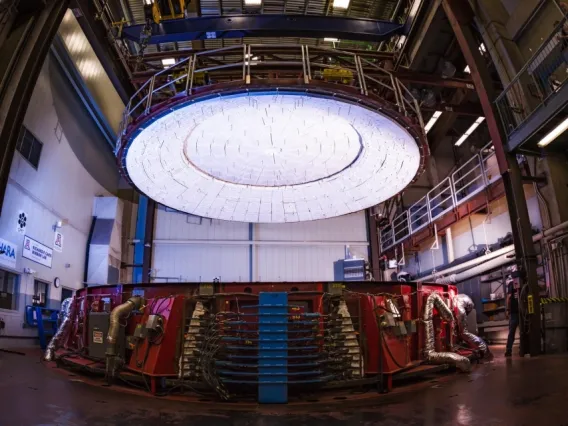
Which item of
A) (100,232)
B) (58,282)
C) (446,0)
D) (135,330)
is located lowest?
(135,330)

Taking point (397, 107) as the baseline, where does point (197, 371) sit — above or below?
below

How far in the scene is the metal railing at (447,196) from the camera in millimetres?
11851

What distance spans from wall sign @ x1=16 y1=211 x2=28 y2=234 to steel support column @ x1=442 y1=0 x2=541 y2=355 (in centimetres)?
1153

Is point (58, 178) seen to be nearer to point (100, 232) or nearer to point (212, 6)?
point (100, 232)

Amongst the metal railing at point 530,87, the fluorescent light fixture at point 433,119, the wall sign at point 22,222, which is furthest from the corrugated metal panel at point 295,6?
the wall sign at point 22,222

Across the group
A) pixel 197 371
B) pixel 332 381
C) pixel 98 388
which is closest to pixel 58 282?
pixel 98 388

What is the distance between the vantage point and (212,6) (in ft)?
43.5

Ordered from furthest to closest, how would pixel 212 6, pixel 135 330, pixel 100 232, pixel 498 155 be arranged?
pixel 100 232, pixel 212 6, pixel 498 155, pixel 135 330

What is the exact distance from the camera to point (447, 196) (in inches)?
671

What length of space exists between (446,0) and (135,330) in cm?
1063

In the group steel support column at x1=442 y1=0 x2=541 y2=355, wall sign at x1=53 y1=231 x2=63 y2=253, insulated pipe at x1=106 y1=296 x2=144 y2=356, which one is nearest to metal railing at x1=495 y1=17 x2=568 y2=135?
steel support column at x1=442 y1=0 x2=541 y2=355

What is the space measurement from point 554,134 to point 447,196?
30.7 feet

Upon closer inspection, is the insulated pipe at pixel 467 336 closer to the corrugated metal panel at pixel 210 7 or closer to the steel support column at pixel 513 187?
the steel support column at pixel 513 187

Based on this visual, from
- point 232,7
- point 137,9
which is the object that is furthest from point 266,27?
point 137,9
